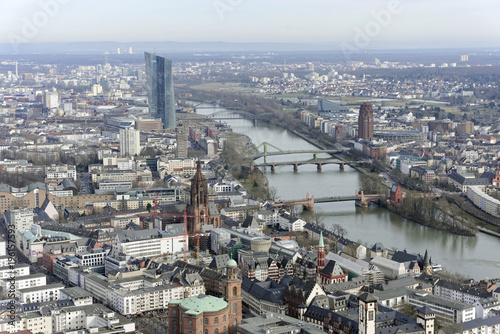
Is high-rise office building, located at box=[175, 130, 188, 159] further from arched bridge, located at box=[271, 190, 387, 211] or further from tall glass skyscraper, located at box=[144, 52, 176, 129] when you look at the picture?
tall glass skyscraper, located at box=[144, 52, 176, 129]

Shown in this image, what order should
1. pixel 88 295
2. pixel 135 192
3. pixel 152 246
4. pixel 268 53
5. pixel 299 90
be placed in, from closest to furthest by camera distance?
pixel 88 295, pixel 152 246, pixel 135 192, pixel 299 90, pixel 268 53

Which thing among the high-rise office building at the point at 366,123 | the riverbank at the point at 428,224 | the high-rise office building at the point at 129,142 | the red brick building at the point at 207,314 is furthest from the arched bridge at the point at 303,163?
the red brick building at the point at 207,314

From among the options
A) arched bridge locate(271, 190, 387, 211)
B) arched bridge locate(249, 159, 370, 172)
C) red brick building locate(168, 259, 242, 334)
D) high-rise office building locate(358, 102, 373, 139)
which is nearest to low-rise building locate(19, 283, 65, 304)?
red brick building locate(168, 259, 242, 334)

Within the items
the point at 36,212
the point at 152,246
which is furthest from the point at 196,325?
the point at 36,212

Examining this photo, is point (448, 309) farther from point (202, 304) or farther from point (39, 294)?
point (39, 294)

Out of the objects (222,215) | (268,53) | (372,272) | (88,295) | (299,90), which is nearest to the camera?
(88,295)

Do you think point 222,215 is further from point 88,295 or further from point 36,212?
point 88,295
